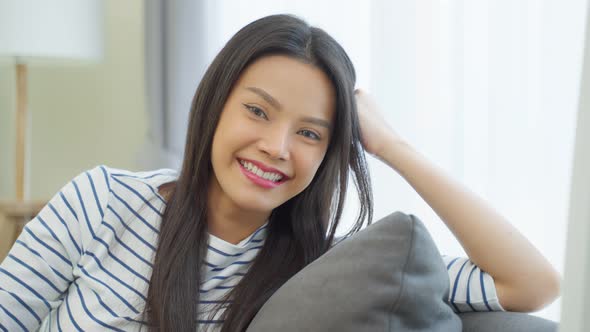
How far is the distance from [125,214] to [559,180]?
803 mm

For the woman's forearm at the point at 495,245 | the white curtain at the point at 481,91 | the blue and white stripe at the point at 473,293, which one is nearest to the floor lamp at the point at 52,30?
the white curtain at the point at 481,91

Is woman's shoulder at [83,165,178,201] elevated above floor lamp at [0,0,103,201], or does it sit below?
below

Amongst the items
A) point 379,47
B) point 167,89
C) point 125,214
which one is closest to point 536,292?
point 125,214

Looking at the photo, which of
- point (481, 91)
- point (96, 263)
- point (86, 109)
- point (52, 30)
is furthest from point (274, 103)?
point (86, 109)

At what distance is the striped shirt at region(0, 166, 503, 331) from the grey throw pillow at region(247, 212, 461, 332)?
0.27m

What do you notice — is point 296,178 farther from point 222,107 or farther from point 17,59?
point 17,59

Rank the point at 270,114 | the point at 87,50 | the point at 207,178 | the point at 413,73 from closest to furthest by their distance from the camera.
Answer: the point at 270,114 < the point at 207,178 < the point at 413,73 < the point at 87,50

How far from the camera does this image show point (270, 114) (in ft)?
4.06

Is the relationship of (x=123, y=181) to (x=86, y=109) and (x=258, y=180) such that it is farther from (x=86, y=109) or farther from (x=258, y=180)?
(x=86, y=109)

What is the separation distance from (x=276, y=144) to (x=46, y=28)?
4.52 ft

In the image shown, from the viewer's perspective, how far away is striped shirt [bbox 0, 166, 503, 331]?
4.01 ft

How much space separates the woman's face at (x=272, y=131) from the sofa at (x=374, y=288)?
1.06 ft

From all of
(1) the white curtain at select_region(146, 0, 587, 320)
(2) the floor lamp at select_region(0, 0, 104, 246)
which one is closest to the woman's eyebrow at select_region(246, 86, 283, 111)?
(1) the white curtain at select_region(146, 0, 587, 320)

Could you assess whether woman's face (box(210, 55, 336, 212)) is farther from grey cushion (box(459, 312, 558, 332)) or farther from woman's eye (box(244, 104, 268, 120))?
grey cushion (box(459, 312, 558, 332))
